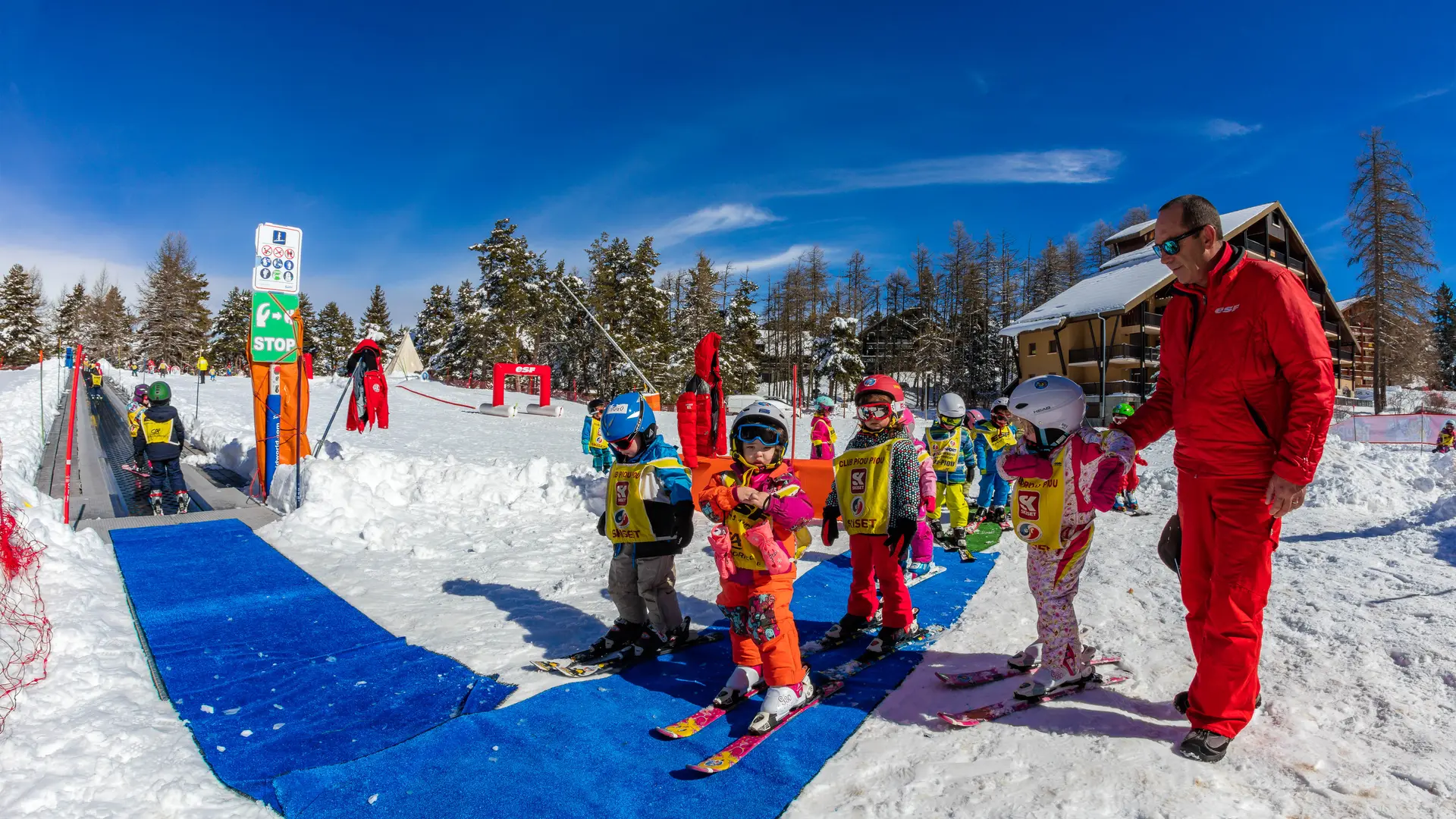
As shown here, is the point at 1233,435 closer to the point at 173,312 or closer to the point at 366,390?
the point at 366,390

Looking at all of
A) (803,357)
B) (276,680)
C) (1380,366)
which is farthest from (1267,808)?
(803,357)

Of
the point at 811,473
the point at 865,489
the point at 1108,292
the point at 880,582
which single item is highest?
the point at 1108,292

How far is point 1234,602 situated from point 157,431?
11843 millimetres

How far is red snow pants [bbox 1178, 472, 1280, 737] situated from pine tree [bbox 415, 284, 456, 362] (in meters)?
65.2

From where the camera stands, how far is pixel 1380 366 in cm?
3120

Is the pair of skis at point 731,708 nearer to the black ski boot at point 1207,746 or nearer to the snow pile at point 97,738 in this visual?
the black ski boot at point 1207,746

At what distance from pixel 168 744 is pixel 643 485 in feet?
8.91

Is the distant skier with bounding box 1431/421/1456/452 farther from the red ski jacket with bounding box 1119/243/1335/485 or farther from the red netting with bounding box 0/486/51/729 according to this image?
the red netting with bounding box 0/486/51/729

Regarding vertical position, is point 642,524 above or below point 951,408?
below

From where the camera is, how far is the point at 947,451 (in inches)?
345

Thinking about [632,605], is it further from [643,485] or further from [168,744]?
[168,744]

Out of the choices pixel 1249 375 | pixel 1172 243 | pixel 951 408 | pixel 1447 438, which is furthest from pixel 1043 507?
pixel 1447 438

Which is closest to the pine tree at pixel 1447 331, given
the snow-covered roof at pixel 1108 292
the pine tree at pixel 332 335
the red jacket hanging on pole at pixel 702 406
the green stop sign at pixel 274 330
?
the snow-covered roof at pixel 1108 292

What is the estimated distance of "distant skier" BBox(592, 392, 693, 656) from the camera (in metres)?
4.51
